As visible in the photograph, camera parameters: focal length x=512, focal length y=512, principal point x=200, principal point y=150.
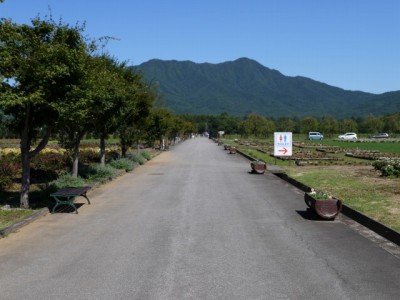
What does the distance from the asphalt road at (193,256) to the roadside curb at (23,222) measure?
6.7 inches

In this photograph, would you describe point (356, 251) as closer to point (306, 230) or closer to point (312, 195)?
point (306, 230)

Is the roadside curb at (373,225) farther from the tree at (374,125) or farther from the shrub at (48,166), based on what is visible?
the tree at (374,125)

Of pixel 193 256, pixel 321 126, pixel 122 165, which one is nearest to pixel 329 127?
pixel 321 126

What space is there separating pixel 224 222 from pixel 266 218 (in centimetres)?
125

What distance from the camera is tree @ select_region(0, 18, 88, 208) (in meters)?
12.5

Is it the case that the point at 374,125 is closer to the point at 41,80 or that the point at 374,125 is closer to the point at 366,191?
the point at 366,191

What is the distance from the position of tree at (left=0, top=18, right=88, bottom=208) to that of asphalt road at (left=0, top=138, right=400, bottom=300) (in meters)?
2.82

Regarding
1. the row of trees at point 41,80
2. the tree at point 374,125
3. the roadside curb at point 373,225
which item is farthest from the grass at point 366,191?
the tree at point 374,125

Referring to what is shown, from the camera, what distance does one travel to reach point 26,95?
12695 millimetres

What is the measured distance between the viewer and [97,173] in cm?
2236

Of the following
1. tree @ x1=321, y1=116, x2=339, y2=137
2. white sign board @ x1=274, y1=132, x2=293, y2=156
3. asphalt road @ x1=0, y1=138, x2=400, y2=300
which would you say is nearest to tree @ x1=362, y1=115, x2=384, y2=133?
tree @ x1=321, y1=116, x2=339, y2=137

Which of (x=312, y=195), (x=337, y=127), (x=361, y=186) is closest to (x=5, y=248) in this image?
(x=312, y=195)

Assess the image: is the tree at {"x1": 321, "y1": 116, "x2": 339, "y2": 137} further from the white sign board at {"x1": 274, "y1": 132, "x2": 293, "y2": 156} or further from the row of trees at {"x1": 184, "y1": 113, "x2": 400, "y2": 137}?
the white sign board at {"x1": 274, "y1": 132, "x2": 293, "y2": 156}

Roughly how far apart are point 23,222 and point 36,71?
3.70m
